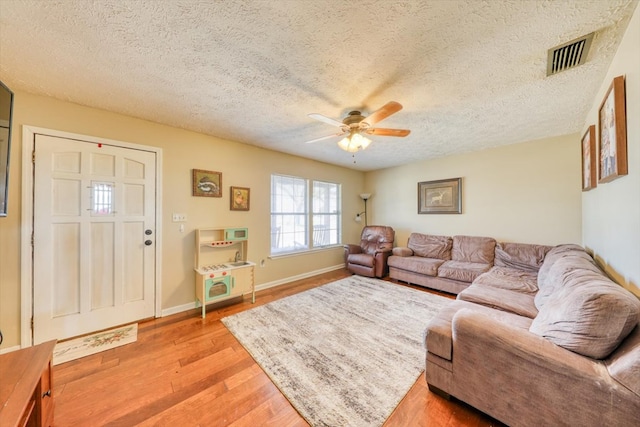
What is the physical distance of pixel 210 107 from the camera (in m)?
2.37

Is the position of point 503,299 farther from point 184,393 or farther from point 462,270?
point 184,393

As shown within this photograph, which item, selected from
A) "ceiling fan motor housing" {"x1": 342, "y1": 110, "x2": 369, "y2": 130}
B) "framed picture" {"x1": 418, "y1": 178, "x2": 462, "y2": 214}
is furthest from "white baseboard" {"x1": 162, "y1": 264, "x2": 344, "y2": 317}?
"ceiling fan motor housing" {"x1": 342, "y1": 110, "x2": 369, "y2": 130}

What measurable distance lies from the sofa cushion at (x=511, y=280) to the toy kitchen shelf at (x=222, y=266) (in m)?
3.05

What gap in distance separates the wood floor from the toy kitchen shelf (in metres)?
0.70

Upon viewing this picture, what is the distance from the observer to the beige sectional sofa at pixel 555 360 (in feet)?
3.26

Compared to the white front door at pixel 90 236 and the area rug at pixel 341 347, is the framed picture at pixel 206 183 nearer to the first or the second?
the white front door at pixel 90 236

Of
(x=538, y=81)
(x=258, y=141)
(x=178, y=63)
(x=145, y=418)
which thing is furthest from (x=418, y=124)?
(x=145, y=418)

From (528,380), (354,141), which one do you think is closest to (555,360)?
(528,380)

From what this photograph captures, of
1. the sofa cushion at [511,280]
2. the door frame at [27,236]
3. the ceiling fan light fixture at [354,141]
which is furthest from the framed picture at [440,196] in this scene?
the door frame at [27,236]

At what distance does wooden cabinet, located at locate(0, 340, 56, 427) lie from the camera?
2.83ft

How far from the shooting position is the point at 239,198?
11.5 feet

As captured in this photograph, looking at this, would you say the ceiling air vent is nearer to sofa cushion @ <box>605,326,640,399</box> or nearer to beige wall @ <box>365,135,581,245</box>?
sofa cushion @ <box>605,326,640,399</box>

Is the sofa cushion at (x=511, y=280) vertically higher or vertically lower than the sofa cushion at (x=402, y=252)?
lower

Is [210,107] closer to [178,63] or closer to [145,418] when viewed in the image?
[178,63]
